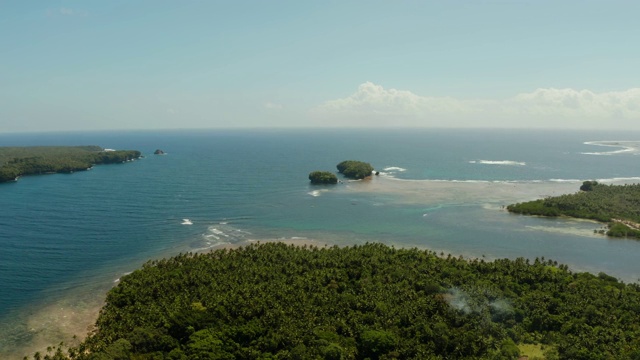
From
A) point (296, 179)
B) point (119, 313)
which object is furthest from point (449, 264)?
point (296, 179)

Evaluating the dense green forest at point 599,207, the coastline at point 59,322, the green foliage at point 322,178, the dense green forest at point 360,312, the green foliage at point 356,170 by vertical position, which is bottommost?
the coastline at point 59,322

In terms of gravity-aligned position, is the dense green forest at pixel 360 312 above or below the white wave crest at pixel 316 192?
below

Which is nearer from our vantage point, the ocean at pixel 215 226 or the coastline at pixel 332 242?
the coastline at pixel 332 242

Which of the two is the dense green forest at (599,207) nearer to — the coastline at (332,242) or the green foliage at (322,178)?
the coastline at (332,242)

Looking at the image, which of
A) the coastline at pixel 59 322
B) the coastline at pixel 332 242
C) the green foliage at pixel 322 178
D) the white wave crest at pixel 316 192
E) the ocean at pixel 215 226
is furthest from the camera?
the green foliage at pixel 322 178

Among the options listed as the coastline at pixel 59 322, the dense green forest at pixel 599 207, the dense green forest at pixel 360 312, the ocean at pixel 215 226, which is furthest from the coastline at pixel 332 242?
the dense green forest at pixel 599 207

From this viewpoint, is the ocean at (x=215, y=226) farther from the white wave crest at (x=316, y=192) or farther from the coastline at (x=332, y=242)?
the white wave crest at (x=316, y=192)

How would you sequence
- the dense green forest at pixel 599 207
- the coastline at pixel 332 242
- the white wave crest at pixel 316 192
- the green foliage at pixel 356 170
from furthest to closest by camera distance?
1. the green foliage at pixel 356 170
2. the white wave crest at pixel 316 192
3. the dense green forest at pixel 599 207
4. the coastline at pixel 332 242
